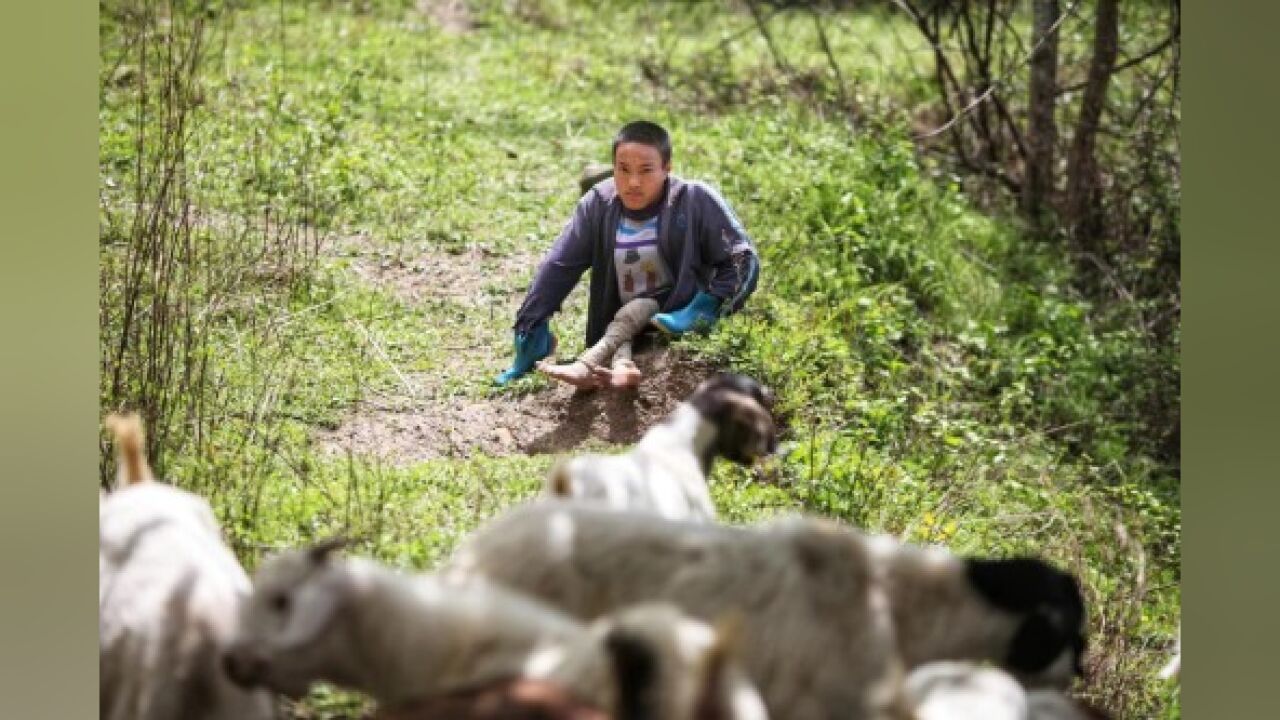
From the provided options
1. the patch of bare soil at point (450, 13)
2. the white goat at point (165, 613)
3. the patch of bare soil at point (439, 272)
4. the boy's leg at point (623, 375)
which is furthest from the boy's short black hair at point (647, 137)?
the patch of bare soil at point (450, 13)

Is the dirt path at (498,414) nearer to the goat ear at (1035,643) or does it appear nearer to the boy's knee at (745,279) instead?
the boy's knee at (745,279)

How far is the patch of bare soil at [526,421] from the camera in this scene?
5.21 metres

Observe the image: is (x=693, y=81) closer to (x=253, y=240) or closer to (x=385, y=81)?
(x=385, y=81)

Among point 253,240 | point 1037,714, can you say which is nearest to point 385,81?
point 253,240

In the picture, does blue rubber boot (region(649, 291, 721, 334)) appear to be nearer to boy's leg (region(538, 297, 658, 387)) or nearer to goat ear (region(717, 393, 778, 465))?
boy's leg (region(538, 297, 658, 387))

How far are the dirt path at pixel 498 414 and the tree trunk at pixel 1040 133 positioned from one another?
10.9 ft

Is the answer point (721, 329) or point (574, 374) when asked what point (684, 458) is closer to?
point (574, 374)

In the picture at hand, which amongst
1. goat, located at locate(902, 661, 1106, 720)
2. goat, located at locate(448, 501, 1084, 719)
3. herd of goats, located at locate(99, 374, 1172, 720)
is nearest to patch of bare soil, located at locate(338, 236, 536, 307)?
herd of goats, located at locate(99, 374, 1172, 720)

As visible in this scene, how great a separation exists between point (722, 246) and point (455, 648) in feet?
7.20

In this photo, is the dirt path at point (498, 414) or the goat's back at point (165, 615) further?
the dirt path at point (498, 414)

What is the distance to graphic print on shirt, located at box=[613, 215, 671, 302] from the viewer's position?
5359 mm

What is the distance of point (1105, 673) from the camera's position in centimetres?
515

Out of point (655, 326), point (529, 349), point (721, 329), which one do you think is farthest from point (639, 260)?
point (529, 349)

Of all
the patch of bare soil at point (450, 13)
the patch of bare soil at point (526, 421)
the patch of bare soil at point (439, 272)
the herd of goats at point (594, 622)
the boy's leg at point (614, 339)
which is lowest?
the herd of goats at point (594, 622)
